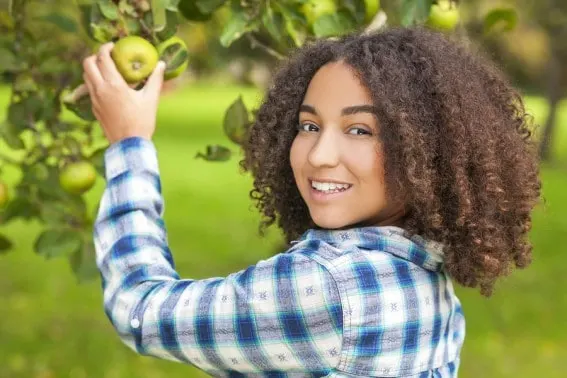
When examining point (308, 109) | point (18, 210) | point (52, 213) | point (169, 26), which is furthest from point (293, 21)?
point (18, 210)

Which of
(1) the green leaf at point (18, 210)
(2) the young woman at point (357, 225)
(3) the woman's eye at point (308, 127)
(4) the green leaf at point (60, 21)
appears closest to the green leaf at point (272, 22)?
(2) the young woman at point (357, 225)

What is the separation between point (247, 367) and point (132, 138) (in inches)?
15.1

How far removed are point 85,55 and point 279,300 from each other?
1.08 metres

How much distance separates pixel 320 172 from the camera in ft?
4.50

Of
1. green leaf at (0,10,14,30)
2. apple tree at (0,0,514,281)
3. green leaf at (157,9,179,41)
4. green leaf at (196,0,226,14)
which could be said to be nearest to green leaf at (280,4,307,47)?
apple tree at (0,0,514,281)

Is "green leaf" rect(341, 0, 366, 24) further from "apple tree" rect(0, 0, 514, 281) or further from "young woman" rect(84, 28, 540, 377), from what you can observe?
"young woman" rect(84, 28, 540, 377)

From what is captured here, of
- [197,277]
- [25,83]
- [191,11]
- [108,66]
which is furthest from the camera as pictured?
[197,277]

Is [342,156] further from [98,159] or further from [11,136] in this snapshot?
[11,136]

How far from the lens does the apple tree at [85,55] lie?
5.38 feet

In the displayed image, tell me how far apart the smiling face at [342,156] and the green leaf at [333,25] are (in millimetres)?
414

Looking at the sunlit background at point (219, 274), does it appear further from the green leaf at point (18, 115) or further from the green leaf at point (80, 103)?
the green leaf at point (18, 115)

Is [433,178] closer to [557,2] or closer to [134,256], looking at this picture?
[134,256]

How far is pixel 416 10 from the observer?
6.01 feet

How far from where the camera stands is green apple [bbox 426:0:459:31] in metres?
1.92
